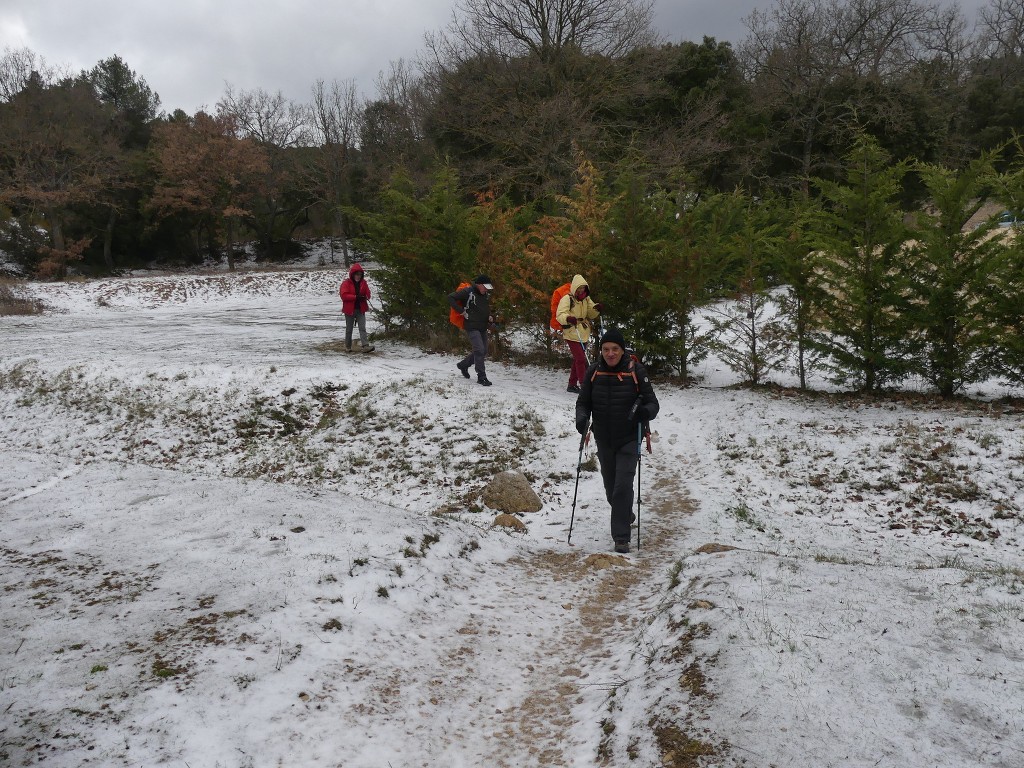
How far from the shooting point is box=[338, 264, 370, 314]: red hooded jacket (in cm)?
1501

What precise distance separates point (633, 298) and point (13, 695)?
11.3 meters

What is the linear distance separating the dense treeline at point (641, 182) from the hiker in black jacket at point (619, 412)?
573 cm

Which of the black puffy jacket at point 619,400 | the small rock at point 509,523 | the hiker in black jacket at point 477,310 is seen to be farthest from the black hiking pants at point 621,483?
the hiker in black jacket at point 477,310

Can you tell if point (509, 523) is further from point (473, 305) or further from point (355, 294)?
point (355, 294)

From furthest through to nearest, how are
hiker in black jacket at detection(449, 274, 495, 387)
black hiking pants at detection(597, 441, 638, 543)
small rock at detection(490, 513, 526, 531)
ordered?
hiker in black jacket at detection(449, 274, 495, 387), small rock at detection(490, 513, 526, 531), black hiking pants at detection(597, 441, 638, 543)

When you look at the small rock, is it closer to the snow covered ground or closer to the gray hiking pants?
the snow covered ground

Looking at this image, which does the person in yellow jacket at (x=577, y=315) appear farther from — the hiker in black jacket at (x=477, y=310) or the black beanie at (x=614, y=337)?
the black beanie at (x=614, y=337)

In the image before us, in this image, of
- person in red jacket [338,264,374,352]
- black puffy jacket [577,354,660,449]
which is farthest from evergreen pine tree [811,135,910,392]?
person in red jacket [338,264,374,352]

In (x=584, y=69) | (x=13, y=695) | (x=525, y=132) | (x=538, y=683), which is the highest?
(x=584, y=69)

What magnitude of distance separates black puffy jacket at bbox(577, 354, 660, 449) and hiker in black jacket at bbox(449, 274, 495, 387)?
5.99m

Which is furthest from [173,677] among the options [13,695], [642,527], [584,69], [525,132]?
[584,69]

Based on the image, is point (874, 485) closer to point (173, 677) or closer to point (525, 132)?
point (173, 677)

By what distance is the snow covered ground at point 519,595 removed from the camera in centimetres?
342

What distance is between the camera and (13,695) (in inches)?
142
